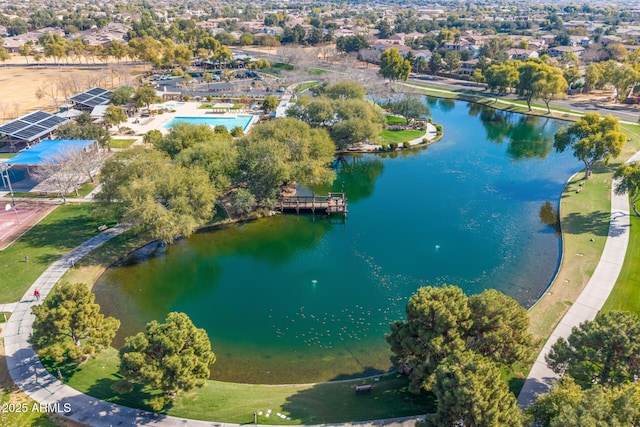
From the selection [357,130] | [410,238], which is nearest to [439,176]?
[357,130]

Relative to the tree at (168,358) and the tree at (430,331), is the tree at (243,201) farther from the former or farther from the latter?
the tree at (430,331)

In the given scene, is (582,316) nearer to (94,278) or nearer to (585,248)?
(585,248)

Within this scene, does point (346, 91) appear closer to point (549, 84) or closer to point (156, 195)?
point (549, 84)

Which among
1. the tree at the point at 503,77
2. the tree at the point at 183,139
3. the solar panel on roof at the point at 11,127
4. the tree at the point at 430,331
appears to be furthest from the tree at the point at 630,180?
the solar panel on roof at the point at 11,127

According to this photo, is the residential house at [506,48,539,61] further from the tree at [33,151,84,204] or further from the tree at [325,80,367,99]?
the tree at [33,151,84,204]

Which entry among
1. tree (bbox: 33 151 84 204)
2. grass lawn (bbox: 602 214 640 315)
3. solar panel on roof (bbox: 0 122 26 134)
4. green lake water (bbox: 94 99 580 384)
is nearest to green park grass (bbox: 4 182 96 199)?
tree (bbox: 33 151 84 204)

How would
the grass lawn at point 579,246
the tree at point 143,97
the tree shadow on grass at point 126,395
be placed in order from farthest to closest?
1. the tree at point 143,97
2. the grass lawn at point 579,246
3. the tree shadow on grass at point 126,395
